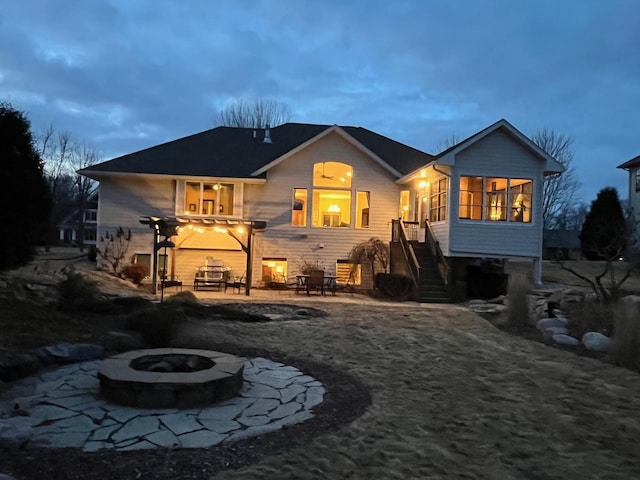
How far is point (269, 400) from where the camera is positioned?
18.1ft

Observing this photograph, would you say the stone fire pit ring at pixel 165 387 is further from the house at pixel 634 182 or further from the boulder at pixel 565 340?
the house at pixel 634 182

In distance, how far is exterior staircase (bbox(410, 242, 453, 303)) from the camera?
52.7ft

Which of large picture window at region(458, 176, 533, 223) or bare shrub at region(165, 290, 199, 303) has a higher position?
large picture window at region(458, 176, 533, 223)

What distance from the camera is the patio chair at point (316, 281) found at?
690 inches

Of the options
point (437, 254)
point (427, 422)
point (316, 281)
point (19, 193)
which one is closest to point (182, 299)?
point (19, 193)

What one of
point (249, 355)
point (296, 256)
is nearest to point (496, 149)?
point (296, 256)

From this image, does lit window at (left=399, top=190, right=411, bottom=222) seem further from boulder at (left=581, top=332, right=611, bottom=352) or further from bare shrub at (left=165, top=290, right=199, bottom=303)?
boulder at (left=581, top=332, right=611, bottom=352)

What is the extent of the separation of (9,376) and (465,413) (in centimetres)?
496

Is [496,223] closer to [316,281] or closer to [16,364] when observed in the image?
[316,281]

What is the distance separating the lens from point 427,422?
4938 mm

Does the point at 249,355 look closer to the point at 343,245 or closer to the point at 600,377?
the point at 600,377

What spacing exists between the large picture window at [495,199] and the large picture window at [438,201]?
60cm

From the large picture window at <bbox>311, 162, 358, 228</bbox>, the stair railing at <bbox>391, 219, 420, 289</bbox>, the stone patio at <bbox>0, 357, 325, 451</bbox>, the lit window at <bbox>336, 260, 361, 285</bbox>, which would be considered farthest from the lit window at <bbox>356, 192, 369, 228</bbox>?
the stone patio at <bbox>0, 357, 325, 451</bbox>

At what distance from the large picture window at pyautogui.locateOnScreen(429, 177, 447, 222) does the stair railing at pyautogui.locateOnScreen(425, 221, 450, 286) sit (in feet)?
1.56
